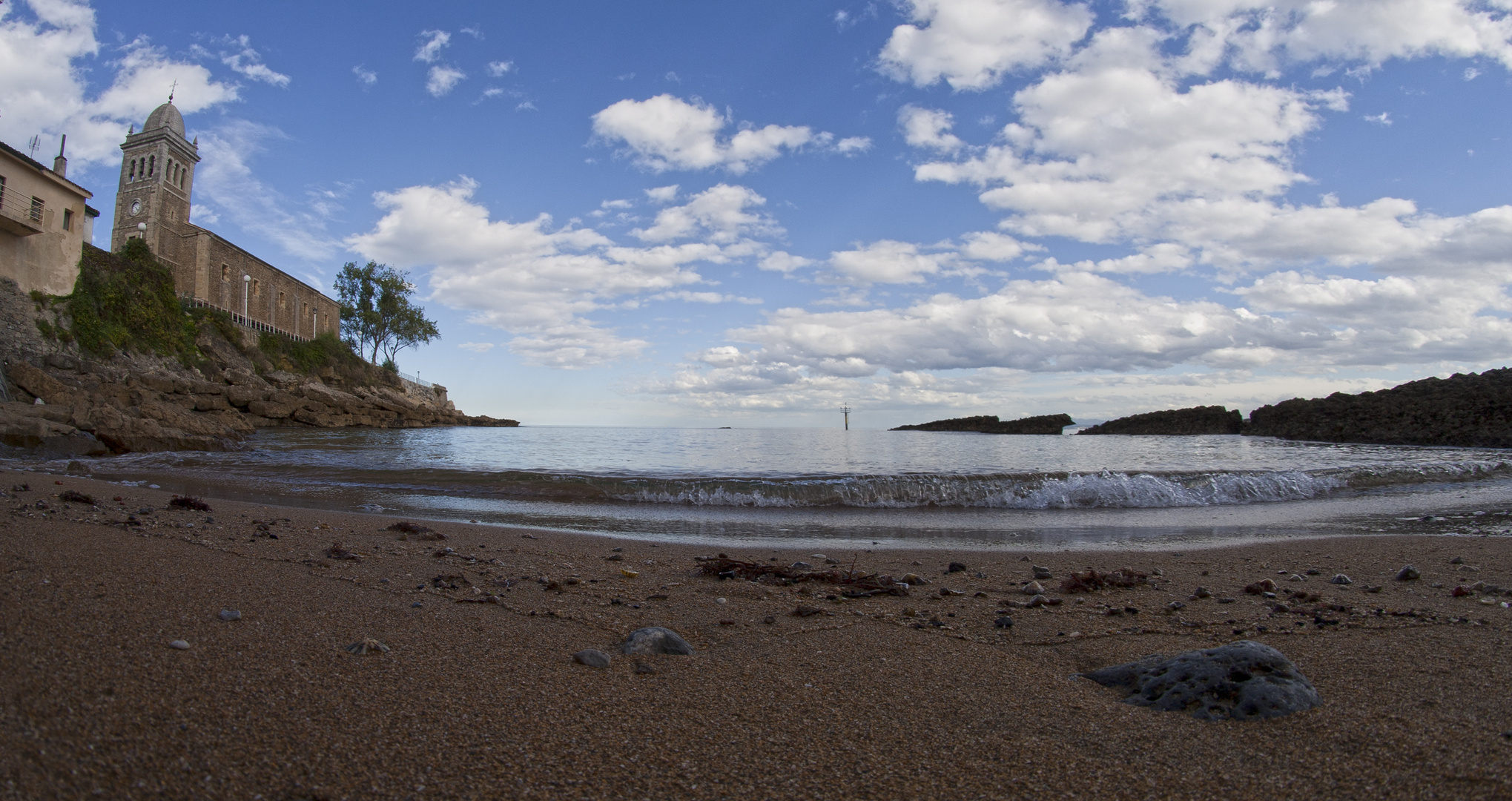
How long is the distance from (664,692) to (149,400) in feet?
72.5

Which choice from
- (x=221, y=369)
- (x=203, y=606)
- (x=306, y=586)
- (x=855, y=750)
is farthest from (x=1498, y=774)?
(x=221, y=369)

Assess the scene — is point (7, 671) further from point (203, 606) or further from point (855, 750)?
point (855, 750)

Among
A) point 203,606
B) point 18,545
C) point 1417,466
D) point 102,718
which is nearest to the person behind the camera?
point 102,718

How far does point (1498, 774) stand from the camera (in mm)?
1824

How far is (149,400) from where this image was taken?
17.6m

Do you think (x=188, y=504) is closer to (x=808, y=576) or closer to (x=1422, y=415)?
(x=808, y=576)

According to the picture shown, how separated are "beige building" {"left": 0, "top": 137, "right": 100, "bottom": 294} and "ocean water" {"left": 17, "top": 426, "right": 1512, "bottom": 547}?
17755 mm

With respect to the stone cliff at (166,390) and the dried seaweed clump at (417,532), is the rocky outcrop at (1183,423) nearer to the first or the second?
the dried seaweed clump at (417,532)

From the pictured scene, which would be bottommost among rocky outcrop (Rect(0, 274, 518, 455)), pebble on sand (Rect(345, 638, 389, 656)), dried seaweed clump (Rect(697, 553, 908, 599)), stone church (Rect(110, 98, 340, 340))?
dried seaweed clump (Rect(697, 553, 908, 599))

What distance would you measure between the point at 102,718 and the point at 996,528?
333 inches

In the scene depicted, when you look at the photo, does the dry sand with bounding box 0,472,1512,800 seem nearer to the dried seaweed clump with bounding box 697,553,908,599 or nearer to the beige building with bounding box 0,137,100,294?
the dried seaweed clump with bounding box 697,553,908,599

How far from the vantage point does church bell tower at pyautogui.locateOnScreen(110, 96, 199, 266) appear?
42625 millimetres

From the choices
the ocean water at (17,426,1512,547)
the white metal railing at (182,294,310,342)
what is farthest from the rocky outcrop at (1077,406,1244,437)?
the white metal railing at (182,294,310,342)

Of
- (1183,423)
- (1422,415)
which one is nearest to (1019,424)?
(1183,423)
